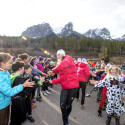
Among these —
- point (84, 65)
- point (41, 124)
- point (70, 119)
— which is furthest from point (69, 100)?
point (84, 65)

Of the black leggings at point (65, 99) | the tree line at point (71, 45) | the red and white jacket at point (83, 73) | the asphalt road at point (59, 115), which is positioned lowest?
the asphalt road at point (59, 115)

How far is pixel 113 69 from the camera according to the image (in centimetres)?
289

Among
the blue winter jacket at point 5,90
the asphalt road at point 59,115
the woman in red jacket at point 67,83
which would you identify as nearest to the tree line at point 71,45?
the asphalt road at point 59,115

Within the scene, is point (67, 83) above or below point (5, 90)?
below

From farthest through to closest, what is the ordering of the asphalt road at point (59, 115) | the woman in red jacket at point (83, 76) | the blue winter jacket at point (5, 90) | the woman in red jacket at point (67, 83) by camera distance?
the woman in red jacket at point (83, 76) → the asphalt road at point (59, 115) → the woman in red jacket at point (67, 83) → the blue winter jacket at point (5, 90)

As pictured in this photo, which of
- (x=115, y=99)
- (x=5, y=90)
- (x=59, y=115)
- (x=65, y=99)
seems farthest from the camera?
(x=59, y=115)

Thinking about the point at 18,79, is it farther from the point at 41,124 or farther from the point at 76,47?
the point at 76,47

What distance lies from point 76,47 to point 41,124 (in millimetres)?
71617

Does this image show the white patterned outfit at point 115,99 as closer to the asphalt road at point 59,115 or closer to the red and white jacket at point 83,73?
the asphalt road at point 59,115

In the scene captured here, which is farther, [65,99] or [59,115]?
[59,115]

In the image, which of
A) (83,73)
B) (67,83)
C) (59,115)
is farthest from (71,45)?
(67,83)

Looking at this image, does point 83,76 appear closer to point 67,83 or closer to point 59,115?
point 67,83

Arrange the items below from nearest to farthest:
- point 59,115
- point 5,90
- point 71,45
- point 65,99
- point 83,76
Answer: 1. point 5,90
2. point 65,99
3. point 59,115
4. point 83,76
5. point 71,45

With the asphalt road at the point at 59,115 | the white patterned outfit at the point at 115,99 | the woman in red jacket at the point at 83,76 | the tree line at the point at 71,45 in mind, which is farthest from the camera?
the tree line at the point at 71,45
